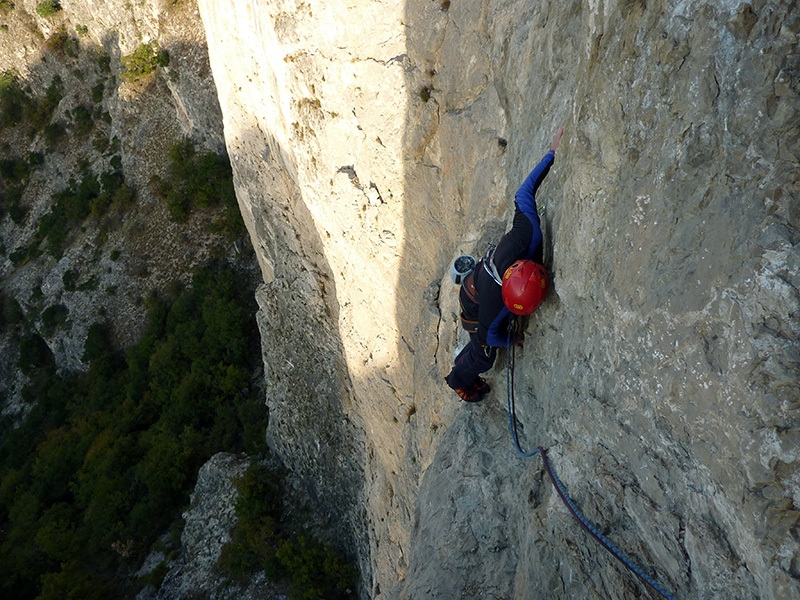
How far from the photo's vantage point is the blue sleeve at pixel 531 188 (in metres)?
3.65

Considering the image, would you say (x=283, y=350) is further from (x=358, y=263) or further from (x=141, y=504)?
(x=141, y=504)

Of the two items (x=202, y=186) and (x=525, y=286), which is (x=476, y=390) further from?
(x=202, y=186)

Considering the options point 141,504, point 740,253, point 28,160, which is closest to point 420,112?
point 740,253

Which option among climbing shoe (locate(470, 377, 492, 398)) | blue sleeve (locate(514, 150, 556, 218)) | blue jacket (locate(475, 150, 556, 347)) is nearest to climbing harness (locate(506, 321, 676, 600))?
climbing shoe (locate(470, 377, 492, 398))

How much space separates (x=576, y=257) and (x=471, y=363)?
1781mm

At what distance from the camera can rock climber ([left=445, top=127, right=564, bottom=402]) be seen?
3.59 metres

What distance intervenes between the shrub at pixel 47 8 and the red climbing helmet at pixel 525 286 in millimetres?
27796

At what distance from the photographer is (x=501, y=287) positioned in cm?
391

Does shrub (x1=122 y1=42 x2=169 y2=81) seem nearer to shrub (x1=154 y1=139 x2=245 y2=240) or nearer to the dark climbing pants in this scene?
shrub (x1=154 y1=139 x2=245 y2=240)

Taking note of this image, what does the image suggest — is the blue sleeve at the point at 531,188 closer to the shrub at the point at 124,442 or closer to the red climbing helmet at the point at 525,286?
the red climbing helmet at the point at 525,286

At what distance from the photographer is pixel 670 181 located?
7.68ft

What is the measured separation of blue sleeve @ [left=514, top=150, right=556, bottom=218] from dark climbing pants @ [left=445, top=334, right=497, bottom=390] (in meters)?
1.33

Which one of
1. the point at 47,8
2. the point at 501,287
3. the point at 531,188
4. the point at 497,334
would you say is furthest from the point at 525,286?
the point at 47,8

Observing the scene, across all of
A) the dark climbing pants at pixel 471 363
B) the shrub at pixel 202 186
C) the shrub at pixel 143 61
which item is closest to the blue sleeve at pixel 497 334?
the dark climbing pants at pixel 471 363
